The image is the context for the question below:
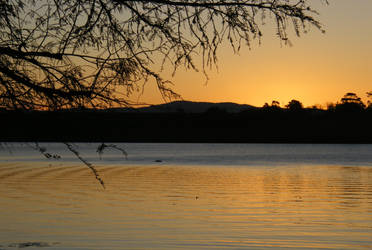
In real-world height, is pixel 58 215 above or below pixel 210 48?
below

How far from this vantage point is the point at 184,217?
63.4 ft

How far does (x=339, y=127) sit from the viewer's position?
184 meters

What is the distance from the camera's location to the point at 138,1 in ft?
17.5

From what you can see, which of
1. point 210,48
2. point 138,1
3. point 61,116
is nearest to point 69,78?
point 61,116

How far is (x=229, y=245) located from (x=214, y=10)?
31.6 ft

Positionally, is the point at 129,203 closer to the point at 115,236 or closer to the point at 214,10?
the point at 115,236

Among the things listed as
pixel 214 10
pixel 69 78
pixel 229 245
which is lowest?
pixel 229 245

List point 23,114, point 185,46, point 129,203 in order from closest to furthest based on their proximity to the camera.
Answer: point 23,114 → point 185,46 → point 129,203

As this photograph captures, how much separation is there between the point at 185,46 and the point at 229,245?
9405 millimetres

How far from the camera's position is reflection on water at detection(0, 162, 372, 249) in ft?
48.7

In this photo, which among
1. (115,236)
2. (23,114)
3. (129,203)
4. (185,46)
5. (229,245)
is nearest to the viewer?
(23,114)

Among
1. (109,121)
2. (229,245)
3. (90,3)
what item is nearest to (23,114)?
(109,121)

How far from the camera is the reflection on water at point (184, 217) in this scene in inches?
585

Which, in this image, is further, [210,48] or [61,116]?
[210,48]
